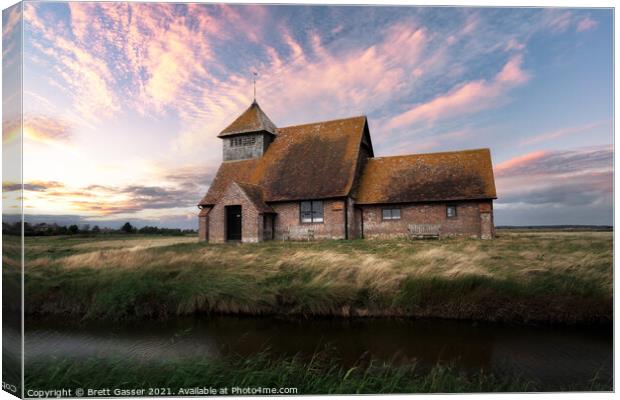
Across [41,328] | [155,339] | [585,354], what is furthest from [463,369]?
[41,328]

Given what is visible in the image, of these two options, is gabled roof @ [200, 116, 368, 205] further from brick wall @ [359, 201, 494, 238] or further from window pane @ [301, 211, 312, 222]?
brick wall @ [359, 201, 494, 238]

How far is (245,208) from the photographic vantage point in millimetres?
22109

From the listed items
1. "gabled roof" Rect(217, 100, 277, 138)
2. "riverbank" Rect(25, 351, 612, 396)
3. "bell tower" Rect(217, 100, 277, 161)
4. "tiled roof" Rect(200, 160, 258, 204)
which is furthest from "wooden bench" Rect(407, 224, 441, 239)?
"riverbank" Rect(25, 351, 612, 396)

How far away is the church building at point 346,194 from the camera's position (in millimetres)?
21156

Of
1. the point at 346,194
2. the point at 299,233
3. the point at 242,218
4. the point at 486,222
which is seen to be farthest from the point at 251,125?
the point at 486,222

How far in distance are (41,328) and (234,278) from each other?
189 inches

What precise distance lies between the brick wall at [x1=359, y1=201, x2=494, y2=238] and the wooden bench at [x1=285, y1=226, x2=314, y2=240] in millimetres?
3396

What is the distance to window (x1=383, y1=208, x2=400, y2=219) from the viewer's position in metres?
22.1

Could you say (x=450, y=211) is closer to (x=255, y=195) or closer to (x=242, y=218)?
(x=255, y=195)

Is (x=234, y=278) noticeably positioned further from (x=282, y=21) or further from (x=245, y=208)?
(x=245, y=208)

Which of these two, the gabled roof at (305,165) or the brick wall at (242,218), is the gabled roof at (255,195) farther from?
the gabled roof at (305,165)

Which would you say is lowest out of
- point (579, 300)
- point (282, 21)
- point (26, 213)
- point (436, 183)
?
point (579, 300)

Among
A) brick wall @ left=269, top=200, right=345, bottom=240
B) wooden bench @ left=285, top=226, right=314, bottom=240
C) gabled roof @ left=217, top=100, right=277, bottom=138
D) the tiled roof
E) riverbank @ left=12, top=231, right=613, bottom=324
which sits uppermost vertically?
gabled roof @ left=217, top=100, right=277, bottom=138

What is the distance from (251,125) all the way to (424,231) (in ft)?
46.3
